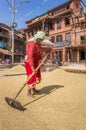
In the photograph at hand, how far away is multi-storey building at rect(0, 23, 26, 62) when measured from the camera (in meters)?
39.7

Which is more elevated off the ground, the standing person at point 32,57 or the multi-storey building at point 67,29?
the multi-storey building at point 67,29

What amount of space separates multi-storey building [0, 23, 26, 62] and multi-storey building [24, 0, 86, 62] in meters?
8.38

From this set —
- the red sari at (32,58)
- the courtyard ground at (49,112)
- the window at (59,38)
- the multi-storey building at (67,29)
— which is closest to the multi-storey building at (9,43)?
the multi-storey building at (67,29)

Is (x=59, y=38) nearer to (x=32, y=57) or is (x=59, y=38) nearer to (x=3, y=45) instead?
(x=3, y=45)

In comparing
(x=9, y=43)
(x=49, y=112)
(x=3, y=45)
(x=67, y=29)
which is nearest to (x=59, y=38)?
(x=67, y=29)

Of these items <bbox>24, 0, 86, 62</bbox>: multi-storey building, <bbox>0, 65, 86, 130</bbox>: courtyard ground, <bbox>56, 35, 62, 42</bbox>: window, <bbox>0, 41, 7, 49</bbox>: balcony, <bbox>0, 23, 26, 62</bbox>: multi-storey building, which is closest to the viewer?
<bbox>0, 65, 86, 130</bbox>: courtyard ground

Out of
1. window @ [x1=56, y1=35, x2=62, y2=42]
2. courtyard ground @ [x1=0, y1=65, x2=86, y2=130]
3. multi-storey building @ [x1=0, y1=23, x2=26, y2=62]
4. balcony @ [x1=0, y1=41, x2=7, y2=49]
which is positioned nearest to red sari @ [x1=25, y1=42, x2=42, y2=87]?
courtyard ground @ [x1=0, y1=65, x2=86, y2=130]

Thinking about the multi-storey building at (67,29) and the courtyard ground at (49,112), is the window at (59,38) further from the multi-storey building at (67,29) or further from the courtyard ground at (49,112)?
the courtyard ground at (49,112)

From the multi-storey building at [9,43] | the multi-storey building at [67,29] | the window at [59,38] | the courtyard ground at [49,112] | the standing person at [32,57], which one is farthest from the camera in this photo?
the multi-storey building at [9,43]

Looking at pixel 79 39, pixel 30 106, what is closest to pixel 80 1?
pixel 79 39

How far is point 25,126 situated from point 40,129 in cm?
23

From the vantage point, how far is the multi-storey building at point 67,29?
Result: 89.6 feet

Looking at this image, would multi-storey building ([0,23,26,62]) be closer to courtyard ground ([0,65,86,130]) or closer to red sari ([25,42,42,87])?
red sari ([25,42,42,87])

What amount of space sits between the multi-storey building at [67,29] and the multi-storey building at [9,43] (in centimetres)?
838
